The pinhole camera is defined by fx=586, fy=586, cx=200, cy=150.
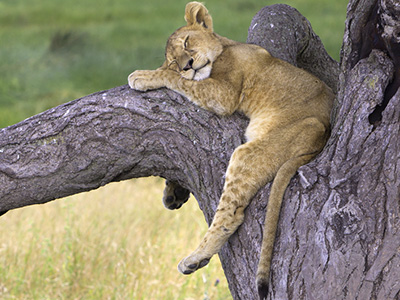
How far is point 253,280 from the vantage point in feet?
8.79

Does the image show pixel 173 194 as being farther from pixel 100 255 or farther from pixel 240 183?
pixel 100 255

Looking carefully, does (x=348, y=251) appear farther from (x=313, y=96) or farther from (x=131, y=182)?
(x=131, y=182)

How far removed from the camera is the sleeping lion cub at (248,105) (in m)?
2.79

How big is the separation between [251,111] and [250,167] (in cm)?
53

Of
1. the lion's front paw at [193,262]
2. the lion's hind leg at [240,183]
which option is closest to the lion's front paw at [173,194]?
the lion's front paw at [193,262]

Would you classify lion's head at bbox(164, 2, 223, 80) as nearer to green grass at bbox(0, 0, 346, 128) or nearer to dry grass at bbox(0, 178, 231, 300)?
dry grass at bbox(0, 178, 231, 300)

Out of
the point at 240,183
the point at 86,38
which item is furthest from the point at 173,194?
the point at 86,38

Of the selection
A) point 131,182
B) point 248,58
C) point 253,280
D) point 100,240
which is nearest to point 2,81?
point 131,182

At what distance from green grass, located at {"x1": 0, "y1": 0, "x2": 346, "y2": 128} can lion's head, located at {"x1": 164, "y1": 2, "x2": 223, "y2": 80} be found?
599 cm

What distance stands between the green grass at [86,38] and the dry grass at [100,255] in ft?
14.1

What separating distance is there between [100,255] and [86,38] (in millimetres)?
11516

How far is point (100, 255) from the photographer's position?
16.6 feet

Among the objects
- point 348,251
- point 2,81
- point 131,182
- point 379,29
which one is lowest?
point 348,251

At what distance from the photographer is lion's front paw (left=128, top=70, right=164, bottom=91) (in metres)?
3.14
